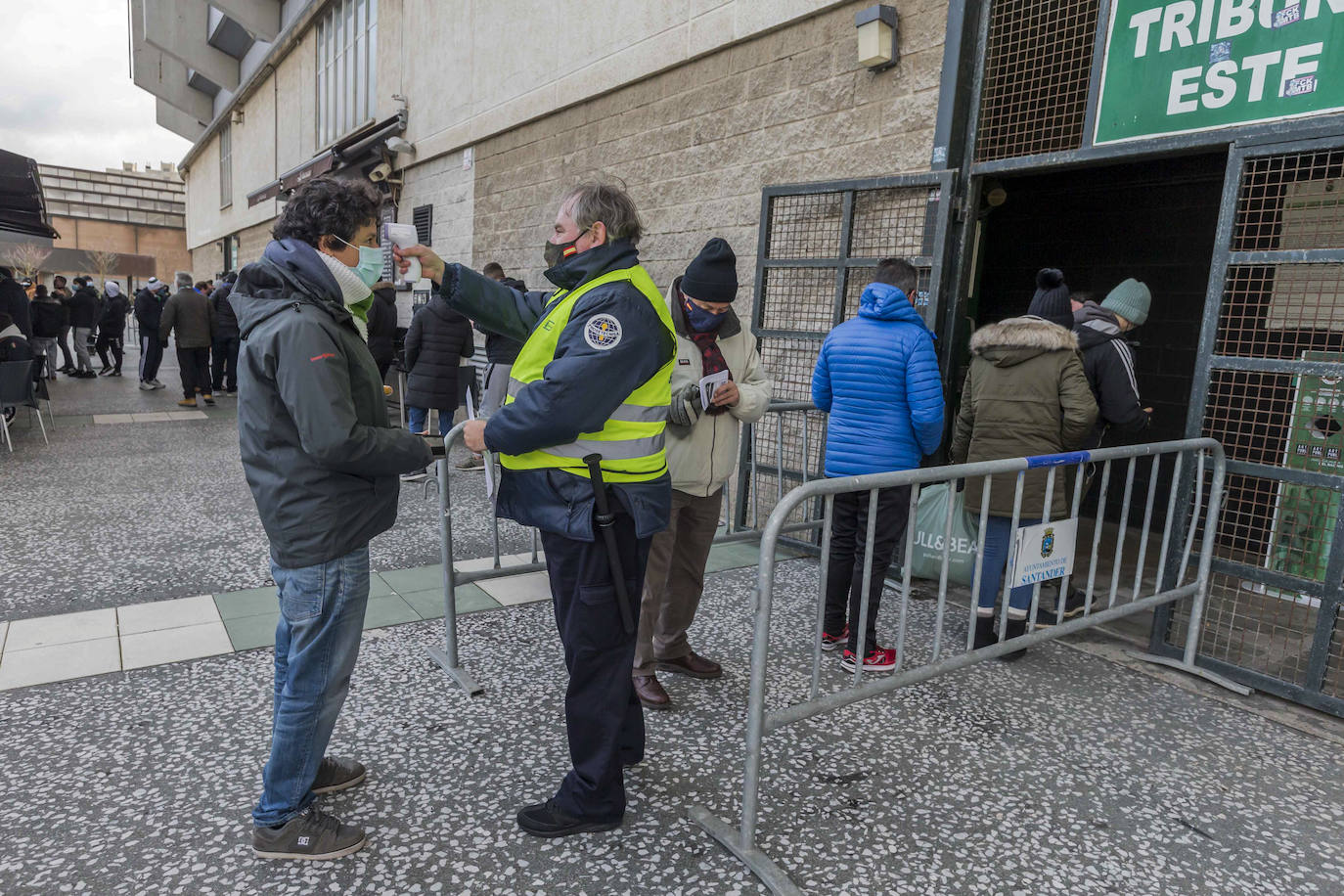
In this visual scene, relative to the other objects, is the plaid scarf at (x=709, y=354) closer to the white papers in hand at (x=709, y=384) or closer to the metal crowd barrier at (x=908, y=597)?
the white papers in hand at (x=709, y=384)

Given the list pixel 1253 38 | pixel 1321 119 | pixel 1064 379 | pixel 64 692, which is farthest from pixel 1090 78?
pixel 64 692

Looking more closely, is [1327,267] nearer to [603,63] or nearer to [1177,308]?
[1177,308]

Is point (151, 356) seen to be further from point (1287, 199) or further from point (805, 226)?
point (1287, 199)

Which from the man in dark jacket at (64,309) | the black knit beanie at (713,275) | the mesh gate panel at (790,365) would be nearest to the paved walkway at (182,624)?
the black knit beanie at (713,275)

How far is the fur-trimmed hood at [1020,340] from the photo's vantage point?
3.54 m

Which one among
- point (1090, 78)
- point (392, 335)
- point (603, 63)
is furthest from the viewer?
point (392, 335)

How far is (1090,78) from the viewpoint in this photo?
3.87 metres

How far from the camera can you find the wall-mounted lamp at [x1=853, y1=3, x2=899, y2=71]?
4.46 m

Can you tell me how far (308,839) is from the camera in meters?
2.17

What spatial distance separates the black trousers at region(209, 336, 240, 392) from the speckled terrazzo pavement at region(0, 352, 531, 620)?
3434 mm

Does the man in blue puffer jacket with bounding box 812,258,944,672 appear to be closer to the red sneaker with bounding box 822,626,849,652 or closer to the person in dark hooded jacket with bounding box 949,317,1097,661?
the red sneaker with bounding box 822,626,849,652

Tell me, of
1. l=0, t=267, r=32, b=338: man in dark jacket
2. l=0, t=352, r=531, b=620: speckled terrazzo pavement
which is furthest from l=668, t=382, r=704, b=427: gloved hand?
l=0, t=267, r=32, b=338: man in dark jacket

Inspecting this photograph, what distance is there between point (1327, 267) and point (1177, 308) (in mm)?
2270

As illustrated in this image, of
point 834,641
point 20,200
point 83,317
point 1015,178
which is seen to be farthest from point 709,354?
point 83,317
